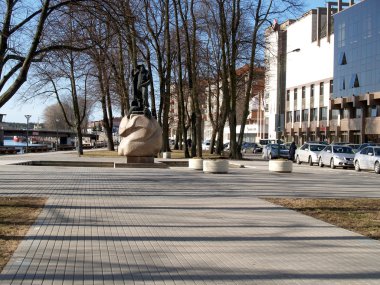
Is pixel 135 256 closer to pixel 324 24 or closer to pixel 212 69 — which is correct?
pixel 212 69

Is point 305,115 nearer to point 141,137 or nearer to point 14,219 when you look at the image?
point 141,137

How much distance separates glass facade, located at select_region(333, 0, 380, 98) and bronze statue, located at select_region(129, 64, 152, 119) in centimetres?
4836

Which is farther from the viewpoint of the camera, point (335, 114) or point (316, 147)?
point (335, 114)

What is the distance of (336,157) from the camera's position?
34344mm

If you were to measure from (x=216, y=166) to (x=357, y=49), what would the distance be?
5744 centimetres

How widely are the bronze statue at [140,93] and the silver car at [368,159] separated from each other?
42.0 ft

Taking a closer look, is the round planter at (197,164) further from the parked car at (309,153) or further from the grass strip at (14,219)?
the grass strip at (14,219)

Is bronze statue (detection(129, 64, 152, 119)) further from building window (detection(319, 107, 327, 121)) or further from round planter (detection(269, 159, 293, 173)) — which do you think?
building window (detection(319, 107, 327, 121))

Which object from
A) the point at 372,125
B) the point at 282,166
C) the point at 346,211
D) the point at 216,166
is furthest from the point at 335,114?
the point at 346,211

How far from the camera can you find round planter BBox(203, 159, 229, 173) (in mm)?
23766

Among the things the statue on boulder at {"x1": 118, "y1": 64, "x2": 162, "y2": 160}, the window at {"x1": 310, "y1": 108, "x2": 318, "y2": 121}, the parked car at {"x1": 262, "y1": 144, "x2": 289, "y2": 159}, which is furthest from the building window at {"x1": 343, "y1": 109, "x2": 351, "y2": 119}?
the statue on boulder at {"x1": 118, "y1": 64, "x2": 162, "y2": 160}

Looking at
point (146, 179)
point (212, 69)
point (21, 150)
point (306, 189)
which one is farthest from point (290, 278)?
point (21, 150)

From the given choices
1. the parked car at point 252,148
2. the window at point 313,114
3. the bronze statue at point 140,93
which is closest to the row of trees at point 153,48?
the bronze statue at point 140,93

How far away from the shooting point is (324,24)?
91.9 m
